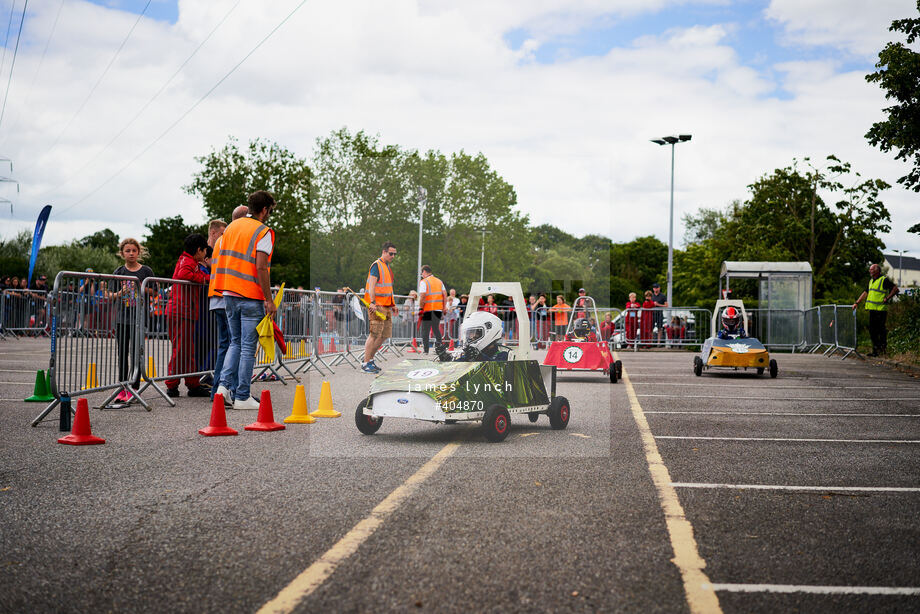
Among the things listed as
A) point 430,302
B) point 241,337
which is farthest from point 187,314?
point 430,302

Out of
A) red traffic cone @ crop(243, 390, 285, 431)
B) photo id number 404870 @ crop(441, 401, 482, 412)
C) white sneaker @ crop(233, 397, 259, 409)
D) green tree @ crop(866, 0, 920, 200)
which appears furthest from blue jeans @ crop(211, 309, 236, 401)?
green tree @ crop(866, 0, 920, 200)

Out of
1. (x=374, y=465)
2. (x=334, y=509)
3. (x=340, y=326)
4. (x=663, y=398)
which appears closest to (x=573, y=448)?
(x=374, y=465)

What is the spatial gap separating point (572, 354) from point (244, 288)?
6.99 meters

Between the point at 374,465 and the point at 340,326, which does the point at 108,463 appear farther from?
the point at 340,326

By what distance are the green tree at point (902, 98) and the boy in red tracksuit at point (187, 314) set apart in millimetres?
13191

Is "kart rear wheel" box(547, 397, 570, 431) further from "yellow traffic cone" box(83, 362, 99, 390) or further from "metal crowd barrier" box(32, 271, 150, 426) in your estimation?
"yellow traffic cone" box(83, 362, 99, 390)

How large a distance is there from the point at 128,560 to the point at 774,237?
52329 mm

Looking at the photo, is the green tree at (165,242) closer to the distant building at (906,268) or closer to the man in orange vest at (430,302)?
the man in orange vest at (430,302)

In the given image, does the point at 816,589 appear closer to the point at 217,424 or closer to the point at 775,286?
the point at 217,424

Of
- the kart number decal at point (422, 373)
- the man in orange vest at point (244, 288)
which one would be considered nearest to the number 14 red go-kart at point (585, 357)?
the man in orange vest at point (244, 288)

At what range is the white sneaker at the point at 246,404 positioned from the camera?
9.62m

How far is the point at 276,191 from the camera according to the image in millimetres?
59562

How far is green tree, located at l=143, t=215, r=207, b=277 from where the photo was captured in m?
61.2

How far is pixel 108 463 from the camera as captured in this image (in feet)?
21.1
